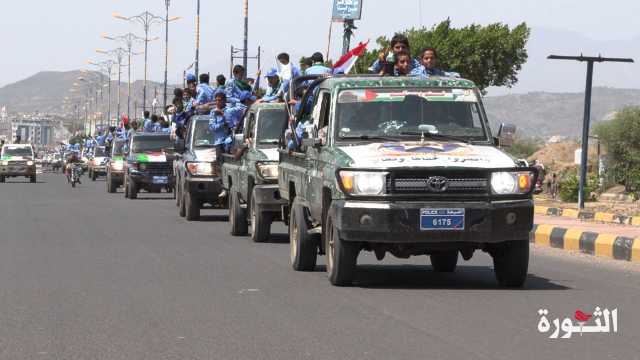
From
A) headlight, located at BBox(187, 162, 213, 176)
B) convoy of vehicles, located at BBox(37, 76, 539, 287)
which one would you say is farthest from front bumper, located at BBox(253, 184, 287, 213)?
headlight, located at BBox(187, 162, 213, 176)

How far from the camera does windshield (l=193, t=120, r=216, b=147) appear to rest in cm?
2812

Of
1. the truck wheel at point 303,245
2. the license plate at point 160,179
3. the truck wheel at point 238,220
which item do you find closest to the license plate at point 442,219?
the truck wheel at point 303,245

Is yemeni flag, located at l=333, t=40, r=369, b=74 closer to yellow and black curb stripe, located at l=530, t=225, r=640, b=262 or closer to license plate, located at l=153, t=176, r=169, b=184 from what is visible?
yellow and black curb stripe, located at l=530, t=225, r=640, b=262

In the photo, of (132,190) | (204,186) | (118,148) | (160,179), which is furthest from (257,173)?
(118,148)

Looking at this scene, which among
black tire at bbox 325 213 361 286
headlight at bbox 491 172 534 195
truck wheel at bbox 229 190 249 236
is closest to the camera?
headlight at bbox 491 172 534 195

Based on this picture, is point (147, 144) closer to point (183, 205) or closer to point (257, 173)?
point (183, 205)

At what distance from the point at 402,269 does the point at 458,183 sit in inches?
121

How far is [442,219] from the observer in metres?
13.3

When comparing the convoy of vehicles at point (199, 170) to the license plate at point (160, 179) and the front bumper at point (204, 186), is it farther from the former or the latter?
the license plate at point (160, 179)

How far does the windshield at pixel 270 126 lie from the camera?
70.1 feet

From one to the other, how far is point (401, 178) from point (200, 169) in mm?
14827

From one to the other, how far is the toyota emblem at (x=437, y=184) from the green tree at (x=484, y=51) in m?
63.1

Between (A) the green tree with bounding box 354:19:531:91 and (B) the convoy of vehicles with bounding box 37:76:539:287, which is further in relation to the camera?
(A) the green tree with bounding box 354:19:531:91

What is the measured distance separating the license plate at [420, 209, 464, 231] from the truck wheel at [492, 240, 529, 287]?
84 cm
